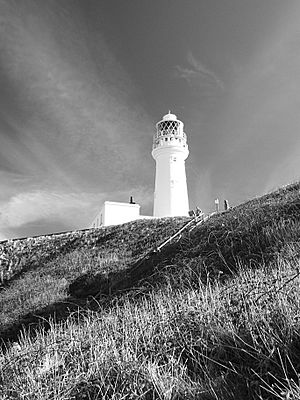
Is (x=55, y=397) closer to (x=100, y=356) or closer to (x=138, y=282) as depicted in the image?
(x=100, y=356)

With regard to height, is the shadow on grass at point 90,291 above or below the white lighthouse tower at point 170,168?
below

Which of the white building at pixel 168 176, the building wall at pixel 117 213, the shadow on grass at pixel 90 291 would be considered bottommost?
the shadow on grass at pixel 90 291

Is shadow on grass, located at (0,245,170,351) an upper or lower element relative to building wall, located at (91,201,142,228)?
lower

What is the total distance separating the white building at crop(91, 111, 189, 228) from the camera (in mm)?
30703

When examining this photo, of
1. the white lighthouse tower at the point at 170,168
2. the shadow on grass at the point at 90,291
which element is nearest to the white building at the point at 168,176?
the white lighthouse tower at the point at 170,168

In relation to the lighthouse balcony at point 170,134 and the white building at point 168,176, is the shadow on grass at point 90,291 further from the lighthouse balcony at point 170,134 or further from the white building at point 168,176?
the lighthouse balcony at point 170,134

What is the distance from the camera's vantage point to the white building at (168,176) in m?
30.7

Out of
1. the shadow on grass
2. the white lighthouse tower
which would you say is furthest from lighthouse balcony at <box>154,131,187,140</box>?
the shadow on grass

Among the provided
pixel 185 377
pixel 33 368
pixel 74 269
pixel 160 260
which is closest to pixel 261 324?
pixel 185 377

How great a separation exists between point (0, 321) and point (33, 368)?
8381 mm

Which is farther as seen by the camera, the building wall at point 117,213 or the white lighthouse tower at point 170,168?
the white lighthouse tower at point 170,168

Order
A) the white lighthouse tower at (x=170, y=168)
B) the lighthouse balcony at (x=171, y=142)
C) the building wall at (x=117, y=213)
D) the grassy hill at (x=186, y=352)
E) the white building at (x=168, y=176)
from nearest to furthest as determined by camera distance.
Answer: the grassy hill at (x=186, y=352), the building wall at (x=117, y=213), the white building at (x=168, y=176), the white lighthouse tower at (x=170, y=168), the lighthouse balcony at (x=171, y=142)

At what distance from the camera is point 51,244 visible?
24844mm

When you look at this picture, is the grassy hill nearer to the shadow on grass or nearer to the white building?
the shadow on grass
